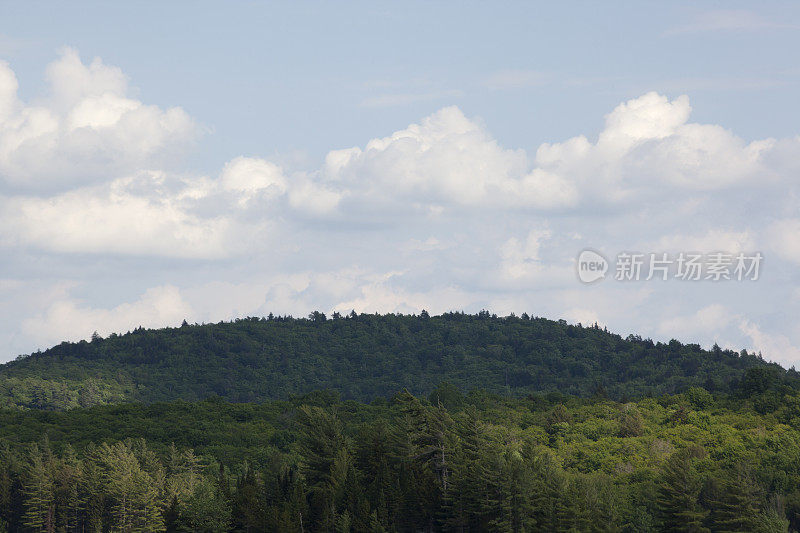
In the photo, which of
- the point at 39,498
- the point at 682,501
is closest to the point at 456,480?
the point at 682,501

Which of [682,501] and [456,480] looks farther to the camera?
[456,480]

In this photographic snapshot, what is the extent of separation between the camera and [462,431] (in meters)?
112

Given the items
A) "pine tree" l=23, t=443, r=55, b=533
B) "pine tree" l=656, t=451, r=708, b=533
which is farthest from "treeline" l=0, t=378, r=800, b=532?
"pine tree" l=23, t=443, r=55, b=533

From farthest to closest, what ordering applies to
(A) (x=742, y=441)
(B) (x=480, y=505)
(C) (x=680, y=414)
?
(C) (x=680, y=414) < (A) (x=742, y=441) < (B) (x=480, y=505)

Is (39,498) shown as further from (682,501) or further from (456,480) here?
(682,501)

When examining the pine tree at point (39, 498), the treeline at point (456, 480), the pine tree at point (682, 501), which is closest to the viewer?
the pine tree at point (682, 501)

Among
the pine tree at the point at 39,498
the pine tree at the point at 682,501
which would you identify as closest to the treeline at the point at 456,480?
the pine tree at the point at 682,501

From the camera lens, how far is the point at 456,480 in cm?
10619

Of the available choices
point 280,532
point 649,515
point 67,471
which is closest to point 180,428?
point 67,471

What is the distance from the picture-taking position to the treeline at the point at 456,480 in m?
99.9

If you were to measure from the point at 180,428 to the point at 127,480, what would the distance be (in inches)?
2666

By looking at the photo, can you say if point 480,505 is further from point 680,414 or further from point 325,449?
point 680,414

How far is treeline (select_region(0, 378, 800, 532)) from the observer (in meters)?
99.9

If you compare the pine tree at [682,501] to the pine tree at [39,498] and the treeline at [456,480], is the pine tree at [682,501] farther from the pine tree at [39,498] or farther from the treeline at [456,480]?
the pine tree at [39,498]
